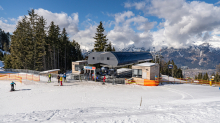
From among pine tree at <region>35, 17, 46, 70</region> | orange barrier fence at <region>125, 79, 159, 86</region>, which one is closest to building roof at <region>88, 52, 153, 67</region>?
orange barrier fence at <region>125, 79, 159, 86</region>

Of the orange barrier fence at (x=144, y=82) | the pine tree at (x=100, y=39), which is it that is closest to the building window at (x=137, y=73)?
the orange barrier fence at (x=144, y=82)

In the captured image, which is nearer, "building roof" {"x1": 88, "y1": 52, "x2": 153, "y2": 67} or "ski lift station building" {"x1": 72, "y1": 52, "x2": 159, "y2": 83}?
"ski lift station building" {"x1": 72, "y1": 52, "x2": 159, "y2": 83}

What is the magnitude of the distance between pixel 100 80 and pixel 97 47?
74.8 ft

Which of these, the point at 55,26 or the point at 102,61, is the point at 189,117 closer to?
the point at 102,61

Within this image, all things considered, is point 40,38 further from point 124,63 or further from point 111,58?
point 124,63

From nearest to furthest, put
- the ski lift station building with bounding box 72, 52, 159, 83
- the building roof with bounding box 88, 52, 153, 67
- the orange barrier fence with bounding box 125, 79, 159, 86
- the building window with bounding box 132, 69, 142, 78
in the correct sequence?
the orange barrier fence with bounding box 125, 79, 159, 86, the ski lift station building with bounding box 72, 52, 159, 83, the building window with bounding box 132, 69, 142, 78, the building roof with bounding box 88, 52, 153, 67

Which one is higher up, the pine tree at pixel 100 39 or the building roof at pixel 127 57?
the pine tree at pixel 100 39

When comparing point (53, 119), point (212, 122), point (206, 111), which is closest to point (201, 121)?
point (212, 122)

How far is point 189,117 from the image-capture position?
7750 millimetres

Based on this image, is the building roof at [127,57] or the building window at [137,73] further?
the building roof at [127,57]

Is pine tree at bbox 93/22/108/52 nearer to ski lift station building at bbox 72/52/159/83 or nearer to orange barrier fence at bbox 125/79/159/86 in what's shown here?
ski lift station building at bbox 72/52/159/83

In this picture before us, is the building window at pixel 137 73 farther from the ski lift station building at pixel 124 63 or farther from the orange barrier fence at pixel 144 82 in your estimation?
the orange barrier fence at pixel 144 82

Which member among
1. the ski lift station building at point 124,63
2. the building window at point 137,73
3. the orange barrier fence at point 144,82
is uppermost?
the ski lift station building at point 124,63

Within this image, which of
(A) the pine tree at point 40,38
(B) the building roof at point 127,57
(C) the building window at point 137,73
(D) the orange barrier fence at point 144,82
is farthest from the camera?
(A) the pine tree at point 40,38
